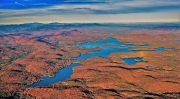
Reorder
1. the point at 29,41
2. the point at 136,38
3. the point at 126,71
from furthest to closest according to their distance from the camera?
the point at 136,38 → the point at 29,41 → the point at 126,71

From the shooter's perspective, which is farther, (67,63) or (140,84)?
(67,63)

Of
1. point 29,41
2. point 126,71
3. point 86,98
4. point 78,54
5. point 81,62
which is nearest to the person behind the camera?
point 86,98

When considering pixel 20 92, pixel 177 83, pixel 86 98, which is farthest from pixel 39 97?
pixel 177 83

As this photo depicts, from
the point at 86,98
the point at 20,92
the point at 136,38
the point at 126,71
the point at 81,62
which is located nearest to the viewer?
the point at 86,98

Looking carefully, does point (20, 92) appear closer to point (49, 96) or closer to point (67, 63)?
point (49, 96)

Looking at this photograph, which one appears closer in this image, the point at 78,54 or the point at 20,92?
the point at 20,92

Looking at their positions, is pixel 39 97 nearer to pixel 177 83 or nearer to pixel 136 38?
pixel 177 83

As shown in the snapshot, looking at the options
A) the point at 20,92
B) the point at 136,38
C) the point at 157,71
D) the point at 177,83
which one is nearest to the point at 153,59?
the point at 157,71

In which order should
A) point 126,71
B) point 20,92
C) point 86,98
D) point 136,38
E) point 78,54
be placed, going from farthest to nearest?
point 136,38
point 78,54
point 126,71
point 20,92
point 86,98
